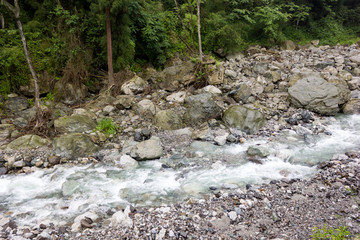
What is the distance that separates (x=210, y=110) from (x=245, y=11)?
10.6 metres

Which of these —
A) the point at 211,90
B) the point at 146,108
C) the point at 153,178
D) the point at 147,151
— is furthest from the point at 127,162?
the point at 211,90

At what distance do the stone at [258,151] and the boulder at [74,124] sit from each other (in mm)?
5630

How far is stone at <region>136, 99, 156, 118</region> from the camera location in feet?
29.8

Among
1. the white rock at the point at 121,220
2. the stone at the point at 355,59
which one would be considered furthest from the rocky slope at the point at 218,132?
the stone at the point at 355,59

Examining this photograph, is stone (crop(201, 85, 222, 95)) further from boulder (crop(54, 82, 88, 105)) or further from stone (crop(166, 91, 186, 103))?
boulder (crop(54, 82, 88, 105))

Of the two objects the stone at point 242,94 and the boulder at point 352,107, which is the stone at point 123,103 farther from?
the boulder at point 352,107

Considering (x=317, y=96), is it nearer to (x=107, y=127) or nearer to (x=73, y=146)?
(x=107, y=127)

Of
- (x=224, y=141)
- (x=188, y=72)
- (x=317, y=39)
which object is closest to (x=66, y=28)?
(x=188, y=72)

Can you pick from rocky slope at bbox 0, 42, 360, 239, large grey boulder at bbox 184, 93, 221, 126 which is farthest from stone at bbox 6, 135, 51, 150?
large grey boulder at bbox 184, 93, 221, 126

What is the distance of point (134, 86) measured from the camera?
10.7m

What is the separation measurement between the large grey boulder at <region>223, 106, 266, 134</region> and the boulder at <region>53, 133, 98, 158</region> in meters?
5.00

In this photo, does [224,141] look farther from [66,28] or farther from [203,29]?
[203,29]

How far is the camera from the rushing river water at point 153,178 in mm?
4820

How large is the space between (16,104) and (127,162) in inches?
243
